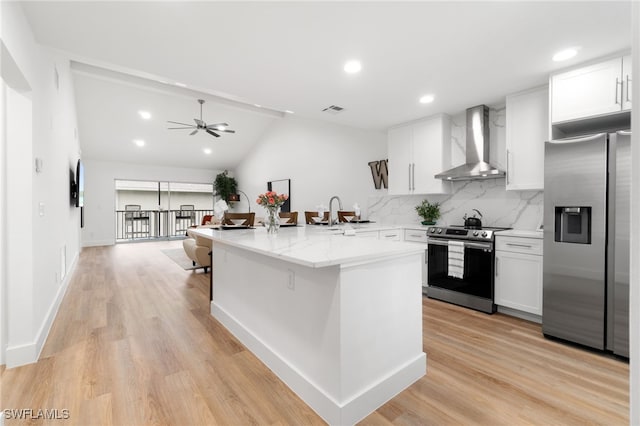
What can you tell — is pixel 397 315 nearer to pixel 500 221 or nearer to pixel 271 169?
pixel 500 221

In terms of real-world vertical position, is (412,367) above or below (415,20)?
below

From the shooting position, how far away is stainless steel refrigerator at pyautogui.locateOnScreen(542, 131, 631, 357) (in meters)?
2.34

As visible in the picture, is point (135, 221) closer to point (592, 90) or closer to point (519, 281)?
point (519, 281)

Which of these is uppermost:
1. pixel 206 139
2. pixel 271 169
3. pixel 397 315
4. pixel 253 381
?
pixel 206 139

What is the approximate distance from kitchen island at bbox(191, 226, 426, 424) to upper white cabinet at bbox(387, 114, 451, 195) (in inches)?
90.1

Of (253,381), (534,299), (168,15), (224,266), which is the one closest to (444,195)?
(534,299)

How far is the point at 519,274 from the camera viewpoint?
10.1 feet

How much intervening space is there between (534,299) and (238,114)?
7.13 metres

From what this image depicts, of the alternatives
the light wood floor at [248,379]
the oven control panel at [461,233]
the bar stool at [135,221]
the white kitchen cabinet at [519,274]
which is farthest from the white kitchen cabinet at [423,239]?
the bar stool at [135,221]

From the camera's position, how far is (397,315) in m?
1.97

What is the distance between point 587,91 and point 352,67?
2.08 m

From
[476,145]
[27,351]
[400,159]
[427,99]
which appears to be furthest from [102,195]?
[476,145]

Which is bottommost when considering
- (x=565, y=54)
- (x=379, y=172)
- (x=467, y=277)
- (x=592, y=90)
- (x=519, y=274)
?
(x=467, y=277)

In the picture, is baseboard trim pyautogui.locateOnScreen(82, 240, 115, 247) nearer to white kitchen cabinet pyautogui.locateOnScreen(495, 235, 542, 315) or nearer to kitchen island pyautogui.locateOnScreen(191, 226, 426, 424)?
kitchen island pyautogui.locateOnScreen(191, 226, 426, 424)
